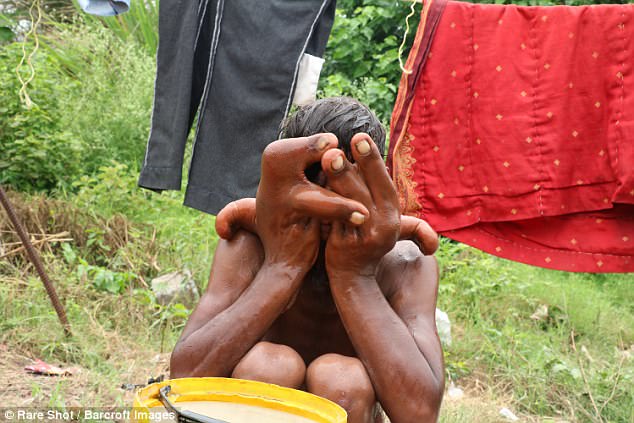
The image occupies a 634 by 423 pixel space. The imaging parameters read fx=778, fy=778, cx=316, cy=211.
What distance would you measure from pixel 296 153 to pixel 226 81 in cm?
138

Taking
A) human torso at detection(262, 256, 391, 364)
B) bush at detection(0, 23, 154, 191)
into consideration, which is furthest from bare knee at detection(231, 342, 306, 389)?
bush at detection(0, 23, 154, 191)

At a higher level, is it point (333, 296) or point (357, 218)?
point (357, 218)

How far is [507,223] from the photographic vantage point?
113 inches

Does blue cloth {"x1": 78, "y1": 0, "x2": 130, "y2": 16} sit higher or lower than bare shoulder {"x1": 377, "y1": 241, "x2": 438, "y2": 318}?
higher

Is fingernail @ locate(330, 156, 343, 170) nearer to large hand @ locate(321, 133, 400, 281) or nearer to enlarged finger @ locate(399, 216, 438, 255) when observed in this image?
large hand @ locate(321, 133, 400, 281)

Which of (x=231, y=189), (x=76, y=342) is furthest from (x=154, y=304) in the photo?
(x=231, y=189)

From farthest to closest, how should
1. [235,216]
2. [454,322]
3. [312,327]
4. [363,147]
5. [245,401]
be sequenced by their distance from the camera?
[454,322] < [312,327] < [235,216] < [363,147] < [245,401]

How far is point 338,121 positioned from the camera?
172 cm

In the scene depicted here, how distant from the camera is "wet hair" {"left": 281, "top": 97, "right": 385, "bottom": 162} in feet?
5.65

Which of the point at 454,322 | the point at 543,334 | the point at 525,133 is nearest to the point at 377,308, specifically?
the point at 525,133

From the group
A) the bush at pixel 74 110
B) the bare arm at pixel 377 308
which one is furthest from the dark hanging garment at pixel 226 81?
the bush at pixel 74 110

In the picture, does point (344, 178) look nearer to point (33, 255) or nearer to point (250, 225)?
point (250, 225)

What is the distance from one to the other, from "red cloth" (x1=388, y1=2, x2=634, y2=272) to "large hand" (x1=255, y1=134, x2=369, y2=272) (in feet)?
4.06

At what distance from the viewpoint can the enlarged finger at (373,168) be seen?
1521 mm
